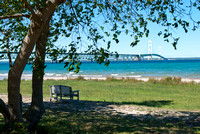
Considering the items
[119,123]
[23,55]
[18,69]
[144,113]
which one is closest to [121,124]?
[119,123]

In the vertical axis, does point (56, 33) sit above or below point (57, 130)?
above

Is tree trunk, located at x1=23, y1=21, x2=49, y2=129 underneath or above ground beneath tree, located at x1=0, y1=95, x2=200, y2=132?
above

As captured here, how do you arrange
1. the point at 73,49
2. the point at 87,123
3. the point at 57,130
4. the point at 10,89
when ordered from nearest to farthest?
the point at 10,89 < the point at 73,49 < the point at 57,130 < the point at 87,123

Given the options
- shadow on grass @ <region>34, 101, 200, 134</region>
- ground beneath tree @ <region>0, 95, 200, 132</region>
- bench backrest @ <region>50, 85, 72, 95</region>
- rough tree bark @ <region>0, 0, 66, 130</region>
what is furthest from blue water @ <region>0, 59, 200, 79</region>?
rough tree bark @ <region>0, 0, 66, 130</region>

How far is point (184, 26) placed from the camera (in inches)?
216

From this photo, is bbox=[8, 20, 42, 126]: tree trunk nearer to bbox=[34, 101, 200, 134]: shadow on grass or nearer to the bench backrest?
bbox=[34, 101, 200, 134]: shadow on grass

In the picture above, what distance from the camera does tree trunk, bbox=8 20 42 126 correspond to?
455 centimetres

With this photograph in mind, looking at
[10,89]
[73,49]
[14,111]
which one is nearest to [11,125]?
[14,111]

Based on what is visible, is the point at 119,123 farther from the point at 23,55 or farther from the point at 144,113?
the point at 23,55

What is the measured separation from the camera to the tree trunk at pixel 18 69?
14.9 feet

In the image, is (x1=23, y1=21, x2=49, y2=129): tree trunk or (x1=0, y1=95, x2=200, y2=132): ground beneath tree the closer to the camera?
(x1=23, y1=21, x2=49, y2=129): tree trunk

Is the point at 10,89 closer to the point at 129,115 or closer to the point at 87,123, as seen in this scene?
the point at 87,123

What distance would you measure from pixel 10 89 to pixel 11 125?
0.80m

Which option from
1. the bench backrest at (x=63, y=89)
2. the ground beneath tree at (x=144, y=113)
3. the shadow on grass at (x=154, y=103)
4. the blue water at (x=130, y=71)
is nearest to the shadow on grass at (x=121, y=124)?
the ground beneath tree at (x=144, y=113)
